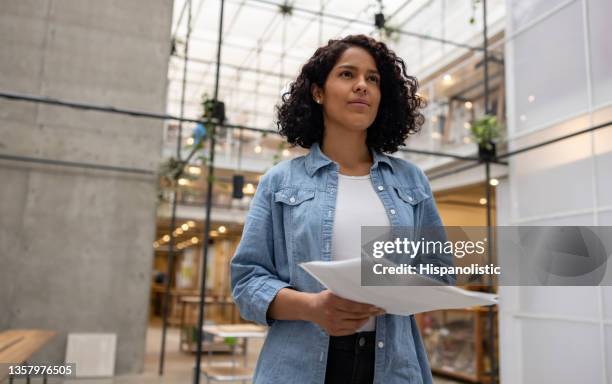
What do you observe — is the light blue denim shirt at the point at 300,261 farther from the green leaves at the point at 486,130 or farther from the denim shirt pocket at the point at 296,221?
the green leaves at the point at 486,130

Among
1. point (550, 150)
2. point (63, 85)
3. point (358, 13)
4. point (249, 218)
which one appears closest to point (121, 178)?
point (63, 85)

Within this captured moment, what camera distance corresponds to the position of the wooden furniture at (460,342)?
20.3 feet

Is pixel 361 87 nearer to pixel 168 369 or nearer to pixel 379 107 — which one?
pixel 379 107

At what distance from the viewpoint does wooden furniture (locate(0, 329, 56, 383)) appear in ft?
8.80

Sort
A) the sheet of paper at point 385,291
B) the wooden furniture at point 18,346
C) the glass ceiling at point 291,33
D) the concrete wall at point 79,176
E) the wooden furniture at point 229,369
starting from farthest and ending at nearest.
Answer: the glass ceiling at point 291,33 < the concrete wall at point 79,176 < the wooden furniture at point 229,369 < the wooden furniture at point 18,346 < the sheet of paper at point 385,291

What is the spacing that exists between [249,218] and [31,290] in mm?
5378

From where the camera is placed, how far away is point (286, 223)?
40.6 inches

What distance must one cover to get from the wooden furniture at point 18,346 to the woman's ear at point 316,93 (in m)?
1.92

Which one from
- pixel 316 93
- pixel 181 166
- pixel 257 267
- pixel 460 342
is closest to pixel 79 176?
pixel 181 166

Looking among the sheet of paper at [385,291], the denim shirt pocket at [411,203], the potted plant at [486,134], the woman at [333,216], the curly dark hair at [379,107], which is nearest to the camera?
the sheet of paper at [385,291]

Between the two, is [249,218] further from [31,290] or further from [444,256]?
[31,290]

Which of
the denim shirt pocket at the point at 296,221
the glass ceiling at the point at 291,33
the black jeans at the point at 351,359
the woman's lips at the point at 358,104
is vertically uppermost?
the glass ceiling at the point at 291,33

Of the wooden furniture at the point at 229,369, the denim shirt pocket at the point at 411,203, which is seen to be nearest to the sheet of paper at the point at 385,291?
the denim shirt pocket at the point at 411,203

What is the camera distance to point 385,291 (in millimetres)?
765
